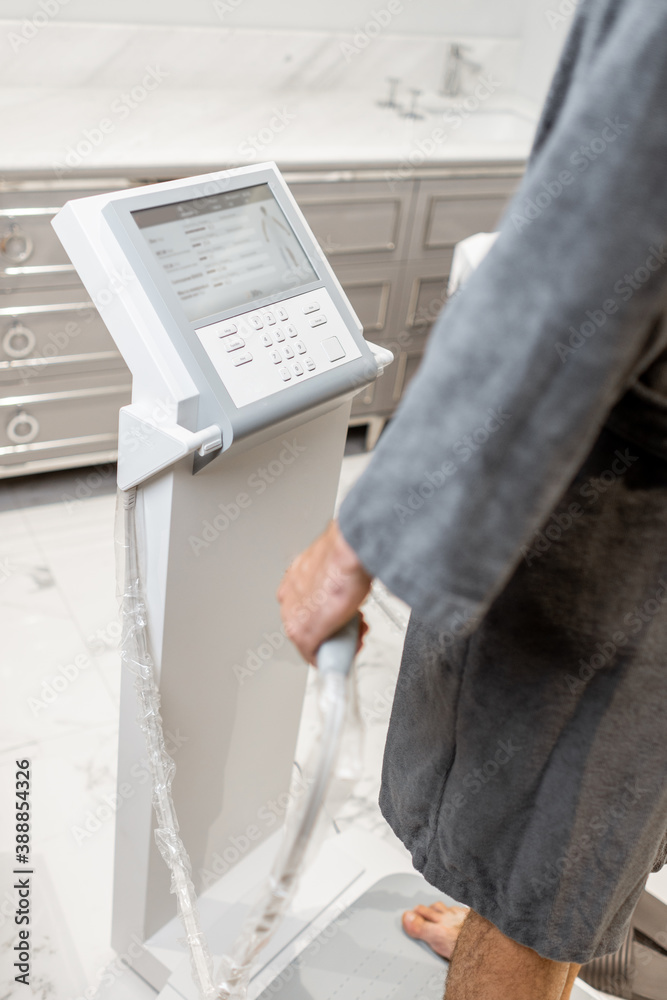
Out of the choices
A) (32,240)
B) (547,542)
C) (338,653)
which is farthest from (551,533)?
(32,240)

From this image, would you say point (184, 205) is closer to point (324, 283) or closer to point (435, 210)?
point (324, 283)

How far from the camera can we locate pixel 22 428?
81.3 inches

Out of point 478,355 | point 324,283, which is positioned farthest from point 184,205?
point 478,355

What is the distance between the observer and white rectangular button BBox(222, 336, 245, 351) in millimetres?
886

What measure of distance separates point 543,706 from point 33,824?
1.06 metres

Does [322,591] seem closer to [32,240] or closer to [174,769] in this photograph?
[174,769]

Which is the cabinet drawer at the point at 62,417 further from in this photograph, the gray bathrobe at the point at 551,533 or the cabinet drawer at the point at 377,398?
the gray bathrobe at the point at 551,533

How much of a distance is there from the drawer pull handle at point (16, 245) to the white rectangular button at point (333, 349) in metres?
1.13

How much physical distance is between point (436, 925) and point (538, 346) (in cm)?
101

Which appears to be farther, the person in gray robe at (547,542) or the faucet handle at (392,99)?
the faucet handle at (392,99)

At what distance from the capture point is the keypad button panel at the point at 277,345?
880 mm

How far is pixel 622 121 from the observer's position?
0.47 meters

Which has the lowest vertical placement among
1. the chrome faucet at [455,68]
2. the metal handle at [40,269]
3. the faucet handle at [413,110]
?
the metal handle at [40,269]

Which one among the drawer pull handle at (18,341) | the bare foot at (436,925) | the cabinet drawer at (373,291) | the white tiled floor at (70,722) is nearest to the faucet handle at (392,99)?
the cabinet drawer at (373,291)
